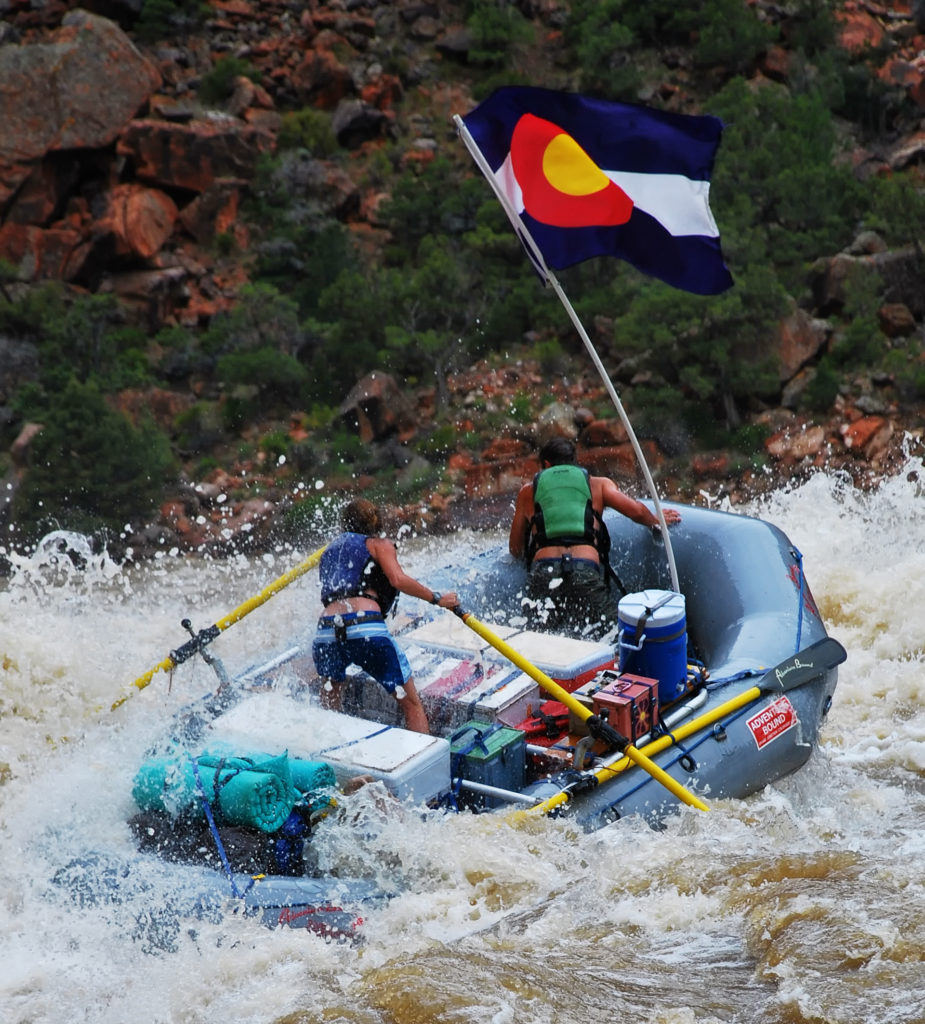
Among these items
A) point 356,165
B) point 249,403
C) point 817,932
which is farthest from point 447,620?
point 356,165

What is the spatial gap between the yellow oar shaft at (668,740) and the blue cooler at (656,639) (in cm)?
20

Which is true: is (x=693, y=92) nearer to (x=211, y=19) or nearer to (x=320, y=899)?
(x=211, y=19)

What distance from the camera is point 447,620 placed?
592 centimetres

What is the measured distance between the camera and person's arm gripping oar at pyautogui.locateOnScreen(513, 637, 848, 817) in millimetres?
4797

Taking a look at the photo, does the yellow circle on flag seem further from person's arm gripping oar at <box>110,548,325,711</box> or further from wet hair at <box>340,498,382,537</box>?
person's arm gripping oar at <box>110,548,325,711</box>

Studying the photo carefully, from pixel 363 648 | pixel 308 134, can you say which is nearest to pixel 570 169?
pixel 363 648

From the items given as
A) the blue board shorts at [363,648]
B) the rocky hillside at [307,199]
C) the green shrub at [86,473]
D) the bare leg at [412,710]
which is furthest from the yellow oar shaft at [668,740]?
the green shrub at [86,473]

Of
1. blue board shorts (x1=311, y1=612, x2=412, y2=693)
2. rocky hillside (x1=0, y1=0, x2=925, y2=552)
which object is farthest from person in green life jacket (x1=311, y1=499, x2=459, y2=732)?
rocky hillside (x1=0, y1=0, x2=925, y2=552)

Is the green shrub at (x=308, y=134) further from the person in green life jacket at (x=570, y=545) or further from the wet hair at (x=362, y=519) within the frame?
the wet hair at (x=362, y=519)

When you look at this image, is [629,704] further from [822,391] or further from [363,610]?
[822,391]

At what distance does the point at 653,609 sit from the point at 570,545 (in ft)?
4.34

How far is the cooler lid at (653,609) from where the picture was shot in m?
5.16

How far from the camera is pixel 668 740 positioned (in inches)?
197

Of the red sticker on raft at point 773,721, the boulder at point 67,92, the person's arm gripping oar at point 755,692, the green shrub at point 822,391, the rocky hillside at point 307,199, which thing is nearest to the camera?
the person's arm gripping oar at point 755,692
